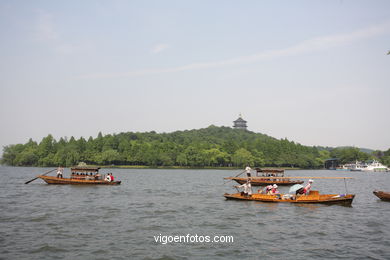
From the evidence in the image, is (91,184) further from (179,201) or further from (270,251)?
(270,251)

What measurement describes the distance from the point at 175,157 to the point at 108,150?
31442 mm

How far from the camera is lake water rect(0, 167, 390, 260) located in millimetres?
17922

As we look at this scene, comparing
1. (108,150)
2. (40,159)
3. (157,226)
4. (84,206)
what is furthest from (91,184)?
(40,159)

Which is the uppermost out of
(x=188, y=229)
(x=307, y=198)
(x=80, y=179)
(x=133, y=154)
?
(x=133, y=154)

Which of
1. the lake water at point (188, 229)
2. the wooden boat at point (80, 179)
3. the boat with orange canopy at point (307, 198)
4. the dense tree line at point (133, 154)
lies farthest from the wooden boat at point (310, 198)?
the dense tree line at point (133, 154)

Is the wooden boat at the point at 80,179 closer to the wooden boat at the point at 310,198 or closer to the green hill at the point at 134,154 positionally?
the wooden boat at the point at 310,198

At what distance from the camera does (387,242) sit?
20906 millimetres

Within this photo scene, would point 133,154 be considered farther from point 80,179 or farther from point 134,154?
point 80,179

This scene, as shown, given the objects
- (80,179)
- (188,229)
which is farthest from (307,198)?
(80,179)

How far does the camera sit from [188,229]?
23453 mm

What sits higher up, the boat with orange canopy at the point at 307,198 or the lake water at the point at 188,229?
the boat with orange canopy at the point at 307,198

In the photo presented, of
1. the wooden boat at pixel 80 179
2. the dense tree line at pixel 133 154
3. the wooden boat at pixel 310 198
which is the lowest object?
the wooden boat at pixel 310 198

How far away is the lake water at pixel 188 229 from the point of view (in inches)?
706

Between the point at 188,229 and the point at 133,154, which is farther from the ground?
the point at 133,154
